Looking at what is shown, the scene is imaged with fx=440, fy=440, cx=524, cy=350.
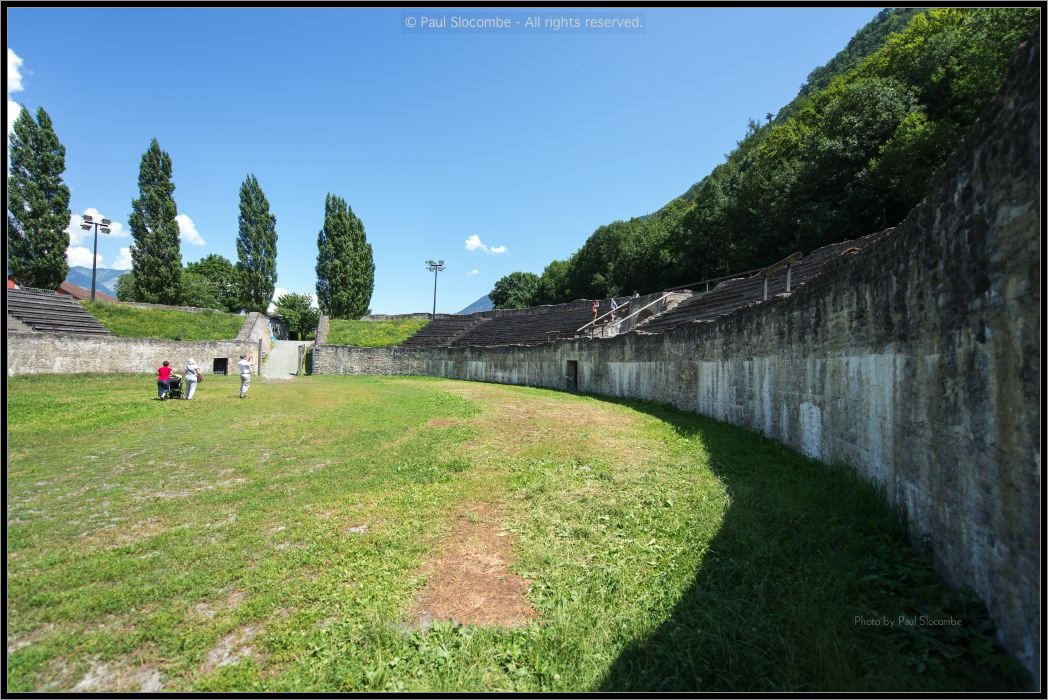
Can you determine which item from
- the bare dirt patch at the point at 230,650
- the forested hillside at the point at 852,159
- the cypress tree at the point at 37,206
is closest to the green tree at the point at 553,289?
the forested hillside at the point at 852,159

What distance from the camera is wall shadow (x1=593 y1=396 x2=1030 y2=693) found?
2500 millimetres

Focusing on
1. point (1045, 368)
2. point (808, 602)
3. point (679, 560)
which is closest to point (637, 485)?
point (679, 560)

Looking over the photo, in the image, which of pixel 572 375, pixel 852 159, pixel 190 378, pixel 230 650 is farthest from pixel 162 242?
pixel 852 159

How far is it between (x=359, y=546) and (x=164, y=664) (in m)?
1.57

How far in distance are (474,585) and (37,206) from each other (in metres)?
46.0

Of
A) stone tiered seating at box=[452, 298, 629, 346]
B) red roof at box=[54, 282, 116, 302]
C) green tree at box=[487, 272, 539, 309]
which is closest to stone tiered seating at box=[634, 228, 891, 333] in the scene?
stone tiered seating at box=[452, 298, 629, 346]

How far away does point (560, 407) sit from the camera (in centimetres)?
1303

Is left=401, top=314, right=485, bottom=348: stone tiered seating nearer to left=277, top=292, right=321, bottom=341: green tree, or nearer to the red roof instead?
left=277, top=292, right=321, bottom=341: green tree

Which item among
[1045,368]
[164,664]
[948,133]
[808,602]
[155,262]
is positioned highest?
[948,133]

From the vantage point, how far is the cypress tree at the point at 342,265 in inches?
1870

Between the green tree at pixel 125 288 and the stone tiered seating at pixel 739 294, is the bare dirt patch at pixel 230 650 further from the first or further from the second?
the green tree at pixel 125 288

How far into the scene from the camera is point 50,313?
80.1 feet

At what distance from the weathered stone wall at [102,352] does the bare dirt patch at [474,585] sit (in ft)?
91.3

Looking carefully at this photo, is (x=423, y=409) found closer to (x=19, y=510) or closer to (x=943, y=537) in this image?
(x=19, y=510)
